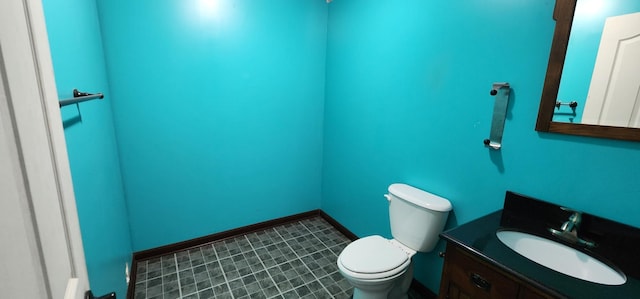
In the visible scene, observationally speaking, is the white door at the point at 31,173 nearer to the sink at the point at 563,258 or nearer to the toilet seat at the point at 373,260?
the toilet seat at the point at 373,260

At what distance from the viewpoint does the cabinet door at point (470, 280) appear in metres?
0.95

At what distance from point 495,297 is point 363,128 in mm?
1449

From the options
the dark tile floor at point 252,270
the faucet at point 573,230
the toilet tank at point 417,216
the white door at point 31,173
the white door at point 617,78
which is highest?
the white door at point 617,78

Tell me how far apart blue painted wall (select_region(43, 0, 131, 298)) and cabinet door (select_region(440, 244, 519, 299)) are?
54.0 inches

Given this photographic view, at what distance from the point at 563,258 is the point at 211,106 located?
2.29 m

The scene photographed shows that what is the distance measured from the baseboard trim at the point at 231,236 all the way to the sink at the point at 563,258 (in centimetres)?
80

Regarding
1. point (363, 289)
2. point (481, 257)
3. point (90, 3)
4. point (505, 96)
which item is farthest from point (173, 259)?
point (505, 96)

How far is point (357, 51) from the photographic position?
2180 mm

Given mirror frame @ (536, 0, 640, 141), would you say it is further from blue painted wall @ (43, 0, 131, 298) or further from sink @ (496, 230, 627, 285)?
blue painted wall @ (43, 0, 131, 298)

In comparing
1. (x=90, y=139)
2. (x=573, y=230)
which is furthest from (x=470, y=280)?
(x=90, y=139)

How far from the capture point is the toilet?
4.70 feet

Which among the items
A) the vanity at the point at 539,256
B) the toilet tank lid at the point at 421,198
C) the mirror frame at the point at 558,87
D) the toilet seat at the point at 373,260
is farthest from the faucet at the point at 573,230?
the toilet seat at the point at 373,260

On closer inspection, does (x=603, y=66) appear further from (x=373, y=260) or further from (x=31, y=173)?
(x=31, y=173)

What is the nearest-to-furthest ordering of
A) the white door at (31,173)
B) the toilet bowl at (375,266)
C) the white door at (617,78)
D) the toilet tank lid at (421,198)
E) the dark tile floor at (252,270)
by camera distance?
1. the white door at (31,173)
2. the white door at (617,78)
3. the toilet bowl at (375,266)
4. the toilet tank lid at (421,198)
5. the dark tile floor at (252,270)
